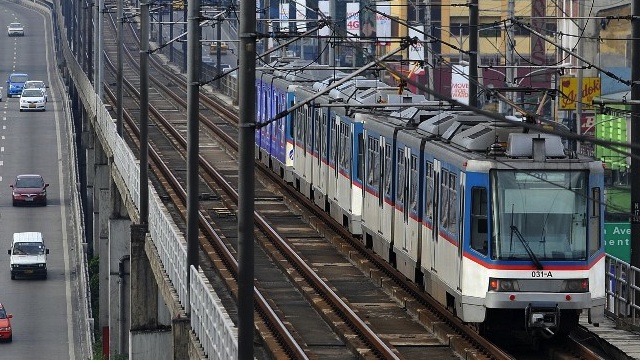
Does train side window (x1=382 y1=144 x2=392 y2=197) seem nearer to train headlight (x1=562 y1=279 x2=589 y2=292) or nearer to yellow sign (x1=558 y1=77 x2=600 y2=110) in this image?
train headlight (x1=562 y1=279 x2=589 y2=292)

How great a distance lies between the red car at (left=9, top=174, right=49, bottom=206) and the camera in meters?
92.1

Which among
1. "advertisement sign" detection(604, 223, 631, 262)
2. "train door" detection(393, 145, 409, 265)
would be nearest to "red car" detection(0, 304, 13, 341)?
"train door" detection(393, 145, 409, 265)

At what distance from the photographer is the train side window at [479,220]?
2312 centimetres

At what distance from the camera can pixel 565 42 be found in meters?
70.2

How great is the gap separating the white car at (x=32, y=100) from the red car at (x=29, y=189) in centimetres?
2436

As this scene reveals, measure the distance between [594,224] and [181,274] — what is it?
7640mm

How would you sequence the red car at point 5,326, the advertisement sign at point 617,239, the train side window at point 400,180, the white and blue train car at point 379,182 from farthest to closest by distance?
1. the red car at point 5,326
2. the white and blue train car at point 379,182
3. the advertisement sign at point 617,239
4. the train side window at point 400,180

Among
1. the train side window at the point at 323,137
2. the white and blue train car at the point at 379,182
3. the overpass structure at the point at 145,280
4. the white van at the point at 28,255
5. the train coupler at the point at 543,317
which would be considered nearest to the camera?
the train coupler at the point at 543,317

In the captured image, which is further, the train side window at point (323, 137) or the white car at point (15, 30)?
the white car at point (15, 30)

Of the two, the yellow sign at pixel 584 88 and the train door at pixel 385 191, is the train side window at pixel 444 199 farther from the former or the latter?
the yellow sign at pixel 584 88

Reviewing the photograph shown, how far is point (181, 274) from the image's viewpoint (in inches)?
1104

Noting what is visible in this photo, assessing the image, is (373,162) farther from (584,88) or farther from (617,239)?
(584,88)

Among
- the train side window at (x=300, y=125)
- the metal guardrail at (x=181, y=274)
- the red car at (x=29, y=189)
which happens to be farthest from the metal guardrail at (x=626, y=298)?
the red car at (x=29, y=189)

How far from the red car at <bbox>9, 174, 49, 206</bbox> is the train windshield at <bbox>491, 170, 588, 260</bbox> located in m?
71.0
